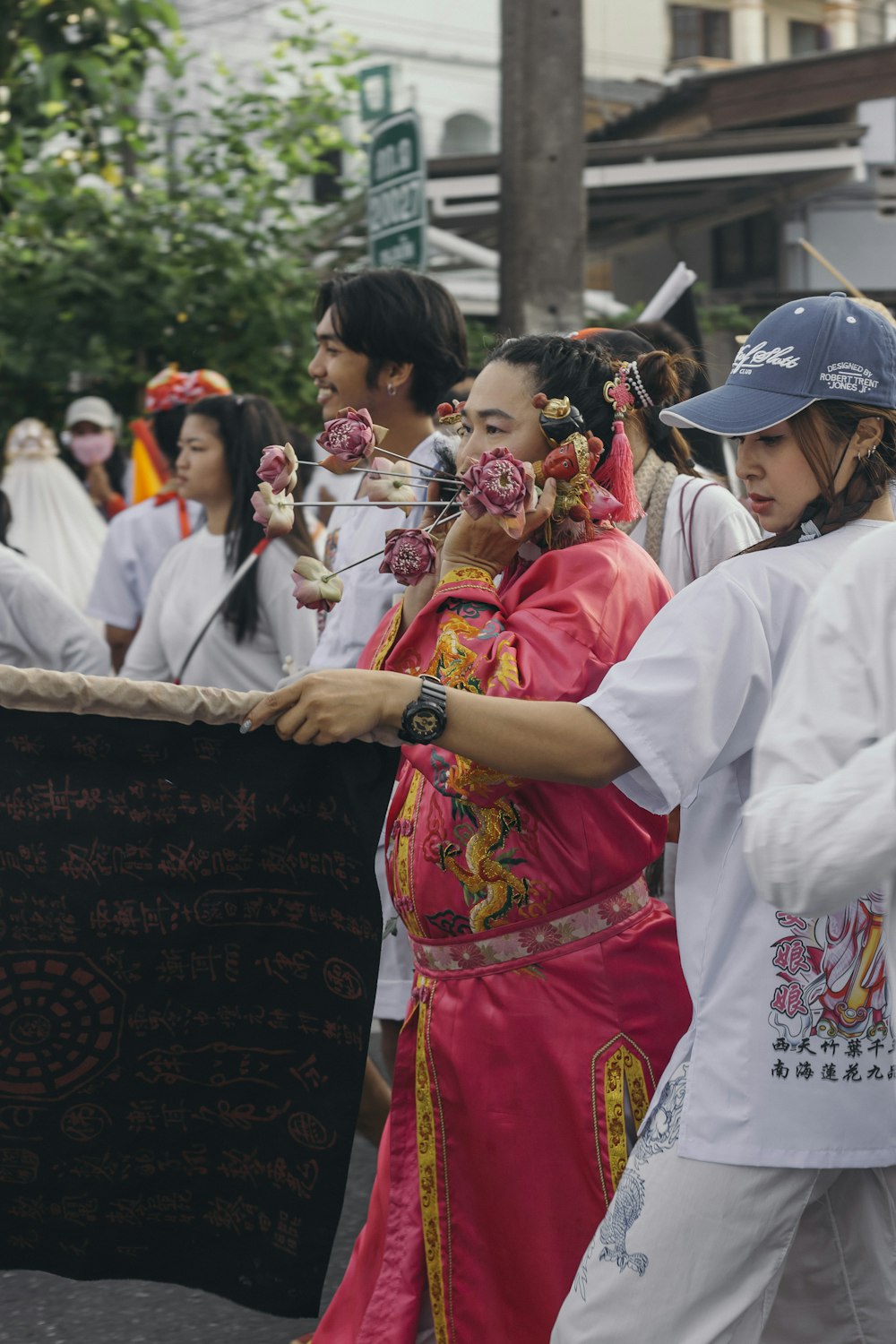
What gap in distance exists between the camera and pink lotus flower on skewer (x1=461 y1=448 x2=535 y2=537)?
2.66 meters

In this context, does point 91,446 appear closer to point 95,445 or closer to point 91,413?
point 95,445

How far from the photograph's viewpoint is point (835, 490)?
2.48 metres

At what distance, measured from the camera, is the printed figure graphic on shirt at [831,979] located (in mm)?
2375

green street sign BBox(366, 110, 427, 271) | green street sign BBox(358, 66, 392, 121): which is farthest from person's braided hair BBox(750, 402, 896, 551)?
green street sign BBox(358, 66, 392, 121)

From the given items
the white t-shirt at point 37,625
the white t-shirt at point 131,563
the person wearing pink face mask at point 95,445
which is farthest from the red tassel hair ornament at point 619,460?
the person wearing pink face mask at point 95,445

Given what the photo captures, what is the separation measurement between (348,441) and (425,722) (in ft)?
2.27

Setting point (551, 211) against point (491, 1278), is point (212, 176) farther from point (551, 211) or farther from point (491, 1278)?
point (491, 1278)

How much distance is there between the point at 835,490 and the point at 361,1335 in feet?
5.00

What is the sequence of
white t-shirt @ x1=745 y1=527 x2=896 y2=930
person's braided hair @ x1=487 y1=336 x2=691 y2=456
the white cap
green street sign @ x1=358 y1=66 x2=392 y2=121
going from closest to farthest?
white t-shirt @ x1=745 y1=527 x2=896 y2=930, person's braided hair @ x1=487 y1=336 x2=691 y2=456, the white cap, green street sign @ x1=358 y1=66 x2=392 y2=121

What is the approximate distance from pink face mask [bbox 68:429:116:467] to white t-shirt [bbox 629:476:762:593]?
21.8 ft

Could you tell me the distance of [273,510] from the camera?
2.82 metres

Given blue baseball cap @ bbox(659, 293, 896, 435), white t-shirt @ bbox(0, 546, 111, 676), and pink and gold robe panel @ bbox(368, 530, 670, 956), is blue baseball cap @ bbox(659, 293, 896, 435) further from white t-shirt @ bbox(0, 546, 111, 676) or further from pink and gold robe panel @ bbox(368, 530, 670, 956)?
white t-shirt @ bbox(0, 546, 111, 676)

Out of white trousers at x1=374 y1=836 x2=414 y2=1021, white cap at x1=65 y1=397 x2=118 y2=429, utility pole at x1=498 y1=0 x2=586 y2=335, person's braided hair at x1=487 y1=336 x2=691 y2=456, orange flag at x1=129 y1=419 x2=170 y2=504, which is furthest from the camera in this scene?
white cap at x1=65 y1=397 x2=118 y2=429

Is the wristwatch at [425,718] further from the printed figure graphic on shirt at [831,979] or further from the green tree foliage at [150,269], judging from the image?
the green tree foliage at [150,269]
